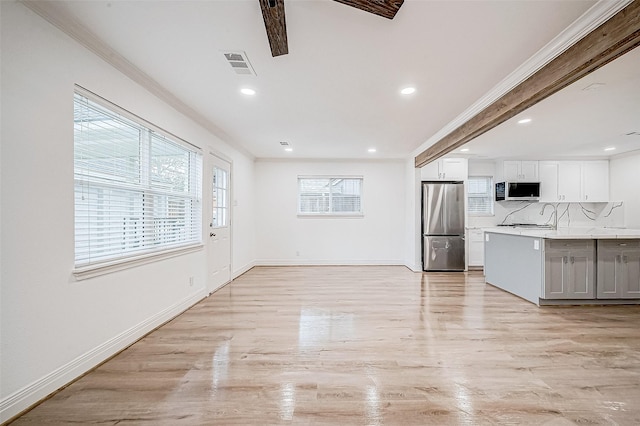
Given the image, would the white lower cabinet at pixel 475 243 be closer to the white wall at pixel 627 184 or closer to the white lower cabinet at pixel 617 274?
the white lower cabinet at pixel 617 274

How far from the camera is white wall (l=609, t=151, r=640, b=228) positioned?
5.41 m

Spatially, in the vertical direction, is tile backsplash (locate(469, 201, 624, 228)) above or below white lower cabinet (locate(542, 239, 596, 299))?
above

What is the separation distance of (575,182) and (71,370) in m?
8.60

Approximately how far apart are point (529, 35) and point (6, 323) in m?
3.91

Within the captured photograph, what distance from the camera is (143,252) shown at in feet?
8.70

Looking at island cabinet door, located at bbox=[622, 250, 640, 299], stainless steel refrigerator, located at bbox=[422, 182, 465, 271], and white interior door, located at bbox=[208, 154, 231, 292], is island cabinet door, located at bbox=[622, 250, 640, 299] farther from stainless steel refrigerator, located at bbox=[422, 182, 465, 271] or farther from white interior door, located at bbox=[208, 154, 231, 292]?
white interior door, located at bbox=[208, 154, 231, 292]

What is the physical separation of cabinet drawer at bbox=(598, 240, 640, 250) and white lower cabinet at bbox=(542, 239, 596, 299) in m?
0.11

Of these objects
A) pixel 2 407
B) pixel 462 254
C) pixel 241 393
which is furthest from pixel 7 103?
pixel 462 254

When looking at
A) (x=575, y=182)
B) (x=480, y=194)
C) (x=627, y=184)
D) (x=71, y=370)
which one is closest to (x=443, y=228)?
(x=480, y=194)

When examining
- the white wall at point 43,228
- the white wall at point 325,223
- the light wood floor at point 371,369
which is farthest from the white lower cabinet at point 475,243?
the white wall at point 43,228

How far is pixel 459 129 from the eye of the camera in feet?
12.2

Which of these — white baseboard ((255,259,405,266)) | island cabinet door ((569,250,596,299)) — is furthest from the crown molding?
island cabinet door ((569,250,596,299))

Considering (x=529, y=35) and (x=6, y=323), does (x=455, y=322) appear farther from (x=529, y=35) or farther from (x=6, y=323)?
(x=6, y=323)

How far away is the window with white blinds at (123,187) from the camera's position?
2043 mm
